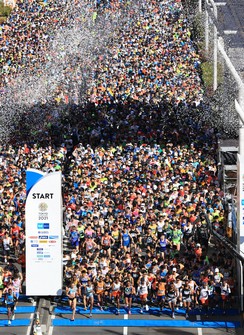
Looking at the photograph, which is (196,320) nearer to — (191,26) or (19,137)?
(19,137)

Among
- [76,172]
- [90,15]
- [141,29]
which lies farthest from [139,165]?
[90,15]

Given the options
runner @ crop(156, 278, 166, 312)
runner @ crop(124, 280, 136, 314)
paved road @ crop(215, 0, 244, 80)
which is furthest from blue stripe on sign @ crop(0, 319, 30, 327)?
paved road @ crop(215, 0, 244, 80)

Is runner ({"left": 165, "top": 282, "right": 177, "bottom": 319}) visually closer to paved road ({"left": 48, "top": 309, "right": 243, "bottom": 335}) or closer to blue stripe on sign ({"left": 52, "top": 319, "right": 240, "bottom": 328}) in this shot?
paved road ({"left": 48, "top": 309, "right": 243, "bottom": 335})

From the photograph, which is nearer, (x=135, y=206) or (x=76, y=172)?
(x=135, y=206)

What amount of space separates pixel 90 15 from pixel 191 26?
7879 mm

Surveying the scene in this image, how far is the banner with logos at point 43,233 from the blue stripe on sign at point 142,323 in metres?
1.06

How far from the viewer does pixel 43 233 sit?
33406 millimetres

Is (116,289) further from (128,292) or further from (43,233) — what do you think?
(43,233)

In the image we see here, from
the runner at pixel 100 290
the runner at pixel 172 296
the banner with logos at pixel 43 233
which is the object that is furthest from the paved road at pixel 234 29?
the banner with logos at pixel 43 233

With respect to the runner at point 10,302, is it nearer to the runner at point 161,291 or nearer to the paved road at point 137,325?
the paved road at point 137,325

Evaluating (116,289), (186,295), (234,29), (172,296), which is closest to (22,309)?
(116,289)

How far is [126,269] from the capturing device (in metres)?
34.2

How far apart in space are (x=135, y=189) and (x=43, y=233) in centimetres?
744

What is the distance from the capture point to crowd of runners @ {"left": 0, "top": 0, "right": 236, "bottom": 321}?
33844mm
